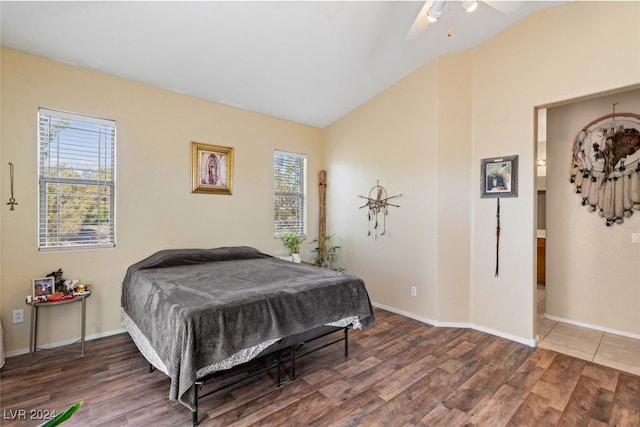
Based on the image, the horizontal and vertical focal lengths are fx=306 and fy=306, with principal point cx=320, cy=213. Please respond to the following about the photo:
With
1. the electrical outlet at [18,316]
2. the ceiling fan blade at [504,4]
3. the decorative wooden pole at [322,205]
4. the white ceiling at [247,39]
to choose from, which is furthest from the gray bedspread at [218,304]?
the ceiling fan blade at [504,4]

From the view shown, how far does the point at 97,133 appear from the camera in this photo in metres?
3.17

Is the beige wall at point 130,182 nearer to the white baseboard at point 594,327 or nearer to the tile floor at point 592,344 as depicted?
the tile floor at point 592,344

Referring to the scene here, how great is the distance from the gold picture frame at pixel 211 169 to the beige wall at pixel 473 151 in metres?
1.88

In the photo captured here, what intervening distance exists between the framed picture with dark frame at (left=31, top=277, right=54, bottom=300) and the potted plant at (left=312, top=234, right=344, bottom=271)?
10.3ft

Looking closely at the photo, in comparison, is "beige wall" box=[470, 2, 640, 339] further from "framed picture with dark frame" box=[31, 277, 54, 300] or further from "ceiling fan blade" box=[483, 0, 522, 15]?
"framed picture with dark frame" box=[31, 277, 54, 300]

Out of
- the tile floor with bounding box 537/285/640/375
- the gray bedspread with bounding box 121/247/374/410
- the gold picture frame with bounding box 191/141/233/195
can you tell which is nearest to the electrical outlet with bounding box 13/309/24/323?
the gray bedspread with bounding box 121/247/374/410

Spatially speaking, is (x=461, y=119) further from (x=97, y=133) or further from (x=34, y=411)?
(x=34, y=411)

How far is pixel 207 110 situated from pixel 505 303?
4137mm

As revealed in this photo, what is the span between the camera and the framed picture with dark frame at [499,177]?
3.20m

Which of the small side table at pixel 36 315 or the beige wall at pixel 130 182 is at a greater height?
the beige wall at pixel 130 182

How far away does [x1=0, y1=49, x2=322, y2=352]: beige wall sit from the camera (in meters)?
2.76

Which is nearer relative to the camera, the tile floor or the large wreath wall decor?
the tile floor

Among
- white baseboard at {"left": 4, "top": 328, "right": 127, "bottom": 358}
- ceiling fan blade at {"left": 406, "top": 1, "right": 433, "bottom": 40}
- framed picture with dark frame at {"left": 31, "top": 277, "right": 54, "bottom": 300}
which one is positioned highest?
ceiling fan blade at {"left": 406, "top": 1, "right": 433, "bottom": 40}

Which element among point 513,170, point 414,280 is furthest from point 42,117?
point 513,170
